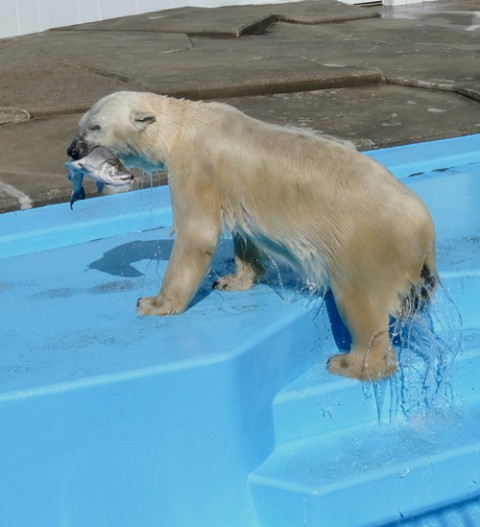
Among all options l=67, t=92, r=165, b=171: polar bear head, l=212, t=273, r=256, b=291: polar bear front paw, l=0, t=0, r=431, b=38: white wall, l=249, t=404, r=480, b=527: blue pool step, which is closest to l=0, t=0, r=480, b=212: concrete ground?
l=0, t=0, r=431, b=38: white wall

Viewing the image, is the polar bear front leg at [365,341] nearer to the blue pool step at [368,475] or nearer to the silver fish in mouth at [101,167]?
the blue pool step at [368,475]

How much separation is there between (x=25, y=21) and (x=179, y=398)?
707 centimetres

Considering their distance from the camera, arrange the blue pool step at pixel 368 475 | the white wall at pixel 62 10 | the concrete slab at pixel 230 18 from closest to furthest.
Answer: the blue pool step at pixel 368 475
the concrete slab at pixel 230 18
the white wall at pixel 62 10

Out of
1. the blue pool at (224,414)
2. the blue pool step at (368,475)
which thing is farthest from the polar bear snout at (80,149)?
the blue pool step at (368,475)

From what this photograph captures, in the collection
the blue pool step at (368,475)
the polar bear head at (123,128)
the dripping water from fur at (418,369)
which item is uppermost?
the polar bear head at (123,128)

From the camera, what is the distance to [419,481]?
11.8ft

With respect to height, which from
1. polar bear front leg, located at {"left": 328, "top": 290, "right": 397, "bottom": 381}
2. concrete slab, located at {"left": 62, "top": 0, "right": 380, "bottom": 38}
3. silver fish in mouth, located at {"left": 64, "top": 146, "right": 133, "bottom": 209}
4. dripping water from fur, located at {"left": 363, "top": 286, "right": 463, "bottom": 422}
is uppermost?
silver fish in mouth, located at {"left": 64, "top": 146, "right": 133, "bottom": 209}

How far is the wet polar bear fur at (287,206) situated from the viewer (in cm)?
347

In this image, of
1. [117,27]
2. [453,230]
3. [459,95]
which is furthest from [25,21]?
[453,230]

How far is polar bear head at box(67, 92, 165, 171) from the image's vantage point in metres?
3.67

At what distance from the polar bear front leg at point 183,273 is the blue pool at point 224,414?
0.20ft

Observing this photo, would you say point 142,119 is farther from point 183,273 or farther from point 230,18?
point 230,18

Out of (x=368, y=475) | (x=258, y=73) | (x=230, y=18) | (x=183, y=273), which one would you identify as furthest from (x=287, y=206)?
(x=230, y=18)

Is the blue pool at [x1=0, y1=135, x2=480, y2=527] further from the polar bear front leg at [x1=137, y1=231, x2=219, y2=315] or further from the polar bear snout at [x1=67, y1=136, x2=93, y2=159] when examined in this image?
the polar bear snout at [x1=67, y1=136, x2=93, y2=159]
